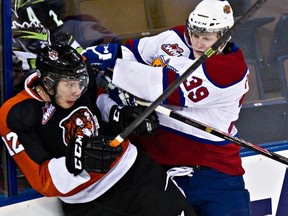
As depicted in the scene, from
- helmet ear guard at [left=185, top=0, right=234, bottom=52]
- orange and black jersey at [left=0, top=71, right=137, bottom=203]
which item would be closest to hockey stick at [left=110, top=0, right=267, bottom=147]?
orange and black jersey at [left=0, top=71, right=137, bottom=203]

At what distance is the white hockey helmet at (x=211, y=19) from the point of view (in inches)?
101

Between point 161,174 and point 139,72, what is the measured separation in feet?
1.10

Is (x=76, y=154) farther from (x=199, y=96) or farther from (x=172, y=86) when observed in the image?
(x=199, y=96)

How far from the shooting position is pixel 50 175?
7.79 feet

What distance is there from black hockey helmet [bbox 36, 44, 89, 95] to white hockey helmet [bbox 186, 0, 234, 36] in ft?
1.33

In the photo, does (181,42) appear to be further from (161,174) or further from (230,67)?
(161,174)

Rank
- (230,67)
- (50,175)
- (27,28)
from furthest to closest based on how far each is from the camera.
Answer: (27,28) < (230,67) < (50,175)

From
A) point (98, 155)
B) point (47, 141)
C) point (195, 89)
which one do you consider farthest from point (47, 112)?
point (195, 89)

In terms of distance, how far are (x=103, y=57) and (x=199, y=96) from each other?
36 centimetres

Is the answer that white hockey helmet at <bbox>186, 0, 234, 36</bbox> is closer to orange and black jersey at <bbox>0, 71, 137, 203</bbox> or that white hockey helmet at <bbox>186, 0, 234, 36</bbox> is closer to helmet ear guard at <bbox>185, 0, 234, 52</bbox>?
helmet ear guard at <bbox>185, 0, 234, 52</bbox>

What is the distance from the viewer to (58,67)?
2.36m

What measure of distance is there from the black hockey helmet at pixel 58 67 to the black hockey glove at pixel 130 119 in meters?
0.21

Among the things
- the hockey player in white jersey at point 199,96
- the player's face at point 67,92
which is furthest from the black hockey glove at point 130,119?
the player's face at point 67,92

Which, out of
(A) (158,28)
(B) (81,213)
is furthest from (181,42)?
(B) (81,213)
